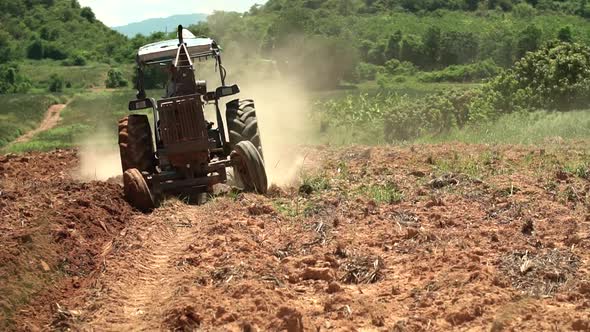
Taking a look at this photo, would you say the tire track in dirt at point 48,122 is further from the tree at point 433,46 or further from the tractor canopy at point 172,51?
the tractor canopy at point 172,51

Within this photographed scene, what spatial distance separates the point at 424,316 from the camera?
709 cm

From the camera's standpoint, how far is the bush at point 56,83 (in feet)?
234

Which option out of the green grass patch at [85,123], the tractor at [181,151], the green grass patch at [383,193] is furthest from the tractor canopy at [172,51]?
the green grass patch at [85,123]

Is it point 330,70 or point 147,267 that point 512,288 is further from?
point 330,70

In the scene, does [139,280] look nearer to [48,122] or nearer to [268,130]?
[268,130]

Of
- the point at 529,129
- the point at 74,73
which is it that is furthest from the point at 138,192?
the point at 74,73

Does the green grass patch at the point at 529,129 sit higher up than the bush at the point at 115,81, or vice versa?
the green grass patch at the point at 529,129

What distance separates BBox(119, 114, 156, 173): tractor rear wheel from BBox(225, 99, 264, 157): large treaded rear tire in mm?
1328

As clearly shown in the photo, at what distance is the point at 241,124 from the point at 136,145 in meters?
1.76

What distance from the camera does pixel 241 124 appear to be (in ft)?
49.3

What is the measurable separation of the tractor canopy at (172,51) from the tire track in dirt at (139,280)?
4.37 meters

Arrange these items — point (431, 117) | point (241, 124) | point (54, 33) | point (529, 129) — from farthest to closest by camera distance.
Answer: point (54, 33)
point (431, 117)
point (529, 129)
point (241, 124)

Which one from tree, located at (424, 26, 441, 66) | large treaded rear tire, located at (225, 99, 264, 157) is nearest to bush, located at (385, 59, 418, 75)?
tree, located at (424, 26, 441, 66)

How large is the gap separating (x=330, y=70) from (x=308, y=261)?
1737 inches
